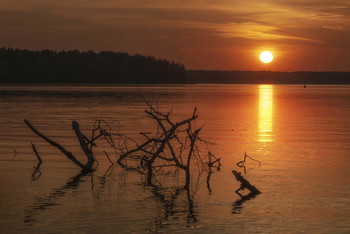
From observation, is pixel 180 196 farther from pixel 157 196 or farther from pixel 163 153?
pixel 163 153

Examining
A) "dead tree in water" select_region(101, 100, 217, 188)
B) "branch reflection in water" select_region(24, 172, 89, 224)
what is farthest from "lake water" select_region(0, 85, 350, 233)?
"dead tree in water" select_region(101, 100, 217, 188)

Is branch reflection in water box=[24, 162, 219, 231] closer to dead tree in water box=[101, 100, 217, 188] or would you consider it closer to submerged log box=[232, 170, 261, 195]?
dead tree in water box=[101, 100, 217, 188]

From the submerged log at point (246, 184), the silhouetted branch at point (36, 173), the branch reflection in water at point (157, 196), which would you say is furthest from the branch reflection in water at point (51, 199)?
the submerged log at point (246, 184)

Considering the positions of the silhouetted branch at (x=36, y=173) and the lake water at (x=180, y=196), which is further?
the silhouetted branch at (x=36, y=173)

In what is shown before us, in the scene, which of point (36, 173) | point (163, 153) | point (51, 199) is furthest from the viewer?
point (163, 153)

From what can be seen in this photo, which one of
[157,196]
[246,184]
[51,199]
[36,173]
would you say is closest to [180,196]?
[157,196]

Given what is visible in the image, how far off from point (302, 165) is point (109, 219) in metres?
10.6

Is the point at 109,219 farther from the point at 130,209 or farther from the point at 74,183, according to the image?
the point at 74,183

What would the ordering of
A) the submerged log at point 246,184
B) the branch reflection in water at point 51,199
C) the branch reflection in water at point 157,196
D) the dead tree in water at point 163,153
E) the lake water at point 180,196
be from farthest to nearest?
the dead tree in water at point 163,153 < the submerged log at point 246,184 < the branch reflection in water at point 51,199 < the branch reflection in water at point 157,196 < the lake water at point 180,196

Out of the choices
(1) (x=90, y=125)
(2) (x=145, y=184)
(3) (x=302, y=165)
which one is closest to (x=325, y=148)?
(3) (x=302, y=165)

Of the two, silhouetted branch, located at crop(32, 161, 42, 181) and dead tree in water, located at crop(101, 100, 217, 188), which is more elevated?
dead tree in water, located at crop(101, 100, 217, 188)

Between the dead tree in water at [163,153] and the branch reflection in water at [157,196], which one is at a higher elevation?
the dead tree in water at [163,153]

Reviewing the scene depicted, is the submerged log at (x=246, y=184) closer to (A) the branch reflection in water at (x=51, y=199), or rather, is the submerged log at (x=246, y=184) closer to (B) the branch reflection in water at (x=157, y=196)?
(B) the branch reflection in water at (x=157, y=196)

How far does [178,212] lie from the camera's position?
16219mm
